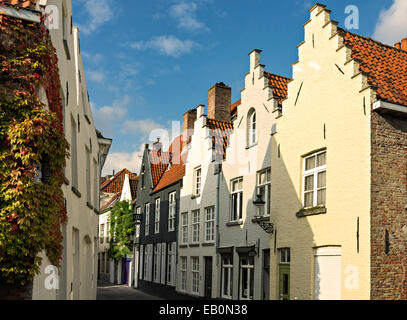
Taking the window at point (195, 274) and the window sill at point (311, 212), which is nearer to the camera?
the window sill at point (311, 212)

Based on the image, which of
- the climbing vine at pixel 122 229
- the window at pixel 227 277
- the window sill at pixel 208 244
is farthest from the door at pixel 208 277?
the climbing vine at pixel 122 229

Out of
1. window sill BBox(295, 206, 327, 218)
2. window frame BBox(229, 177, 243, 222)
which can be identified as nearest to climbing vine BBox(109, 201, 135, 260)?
window frame BBox(229, 177, 243, 222)

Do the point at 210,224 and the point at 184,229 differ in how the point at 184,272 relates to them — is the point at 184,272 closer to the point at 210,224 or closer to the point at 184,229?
the point at 184,229

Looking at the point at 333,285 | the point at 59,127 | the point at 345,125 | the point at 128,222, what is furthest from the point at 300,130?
the point at 128,222

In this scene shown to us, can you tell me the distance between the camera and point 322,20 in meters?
13.7

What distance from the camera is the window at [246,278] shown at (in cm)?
1755

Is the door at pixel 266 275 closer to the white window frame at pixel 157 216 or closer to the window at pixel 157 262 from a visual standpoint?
the window at pixel 157 262

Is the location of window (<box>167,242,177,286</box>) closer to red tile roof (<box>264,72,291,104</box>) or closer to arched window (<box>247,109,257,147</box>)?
arched window (<box>247,109,257,147</box>)

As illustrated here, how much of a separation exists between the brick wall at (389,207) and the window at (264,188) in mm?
5721

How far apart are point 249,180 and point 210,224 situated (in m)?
4.60

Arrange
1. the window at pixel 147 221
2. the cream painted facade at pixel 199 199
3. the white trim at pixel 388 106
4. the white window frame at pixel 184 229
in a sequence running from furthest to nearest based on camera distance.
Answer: the window at pixel 147 221, the white window frame at pixel 184 229, the cream painted facade at pixel 199 199, the white trim at pixel 388 106

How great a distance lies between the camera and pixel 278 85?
18453mm
